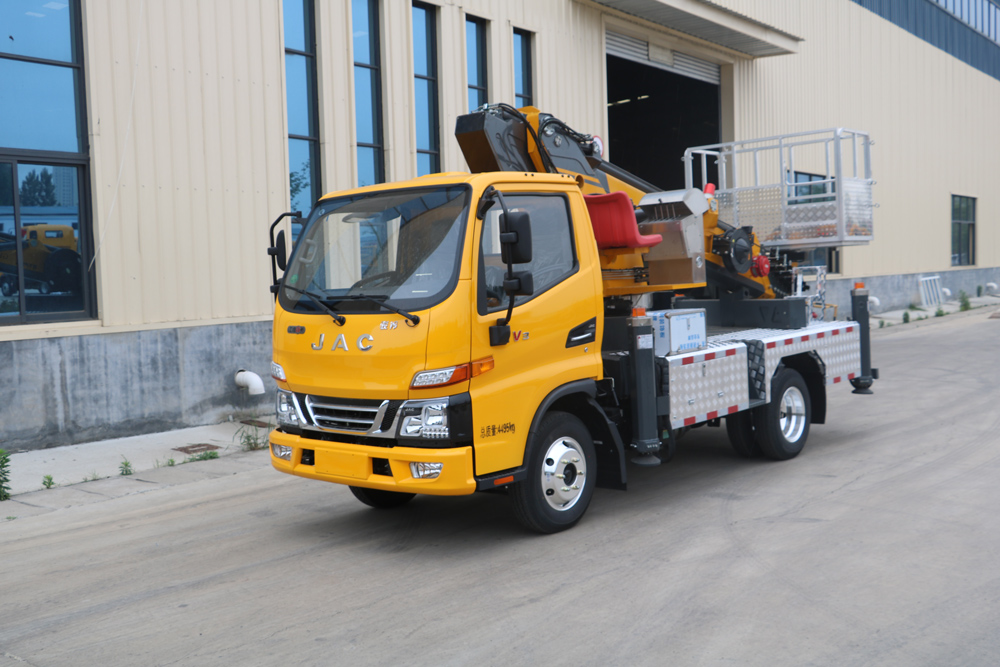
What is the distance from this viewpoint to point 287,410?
6.37m

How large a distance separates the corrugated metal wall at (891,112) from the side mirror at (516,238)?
17.2m

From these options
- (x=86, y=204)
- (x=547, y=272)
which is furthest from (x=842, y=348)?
(x=86, y=204)

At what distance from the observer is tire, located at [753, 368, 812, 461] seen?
8.36 metres

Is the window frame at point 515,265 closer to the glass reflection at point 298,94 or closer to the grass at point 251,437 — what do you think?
the grass at point 251,437

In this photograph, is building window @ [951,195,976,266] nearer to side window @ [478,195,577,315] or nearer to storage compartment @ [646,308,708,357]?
storage compartment @ [646,308,708,357]

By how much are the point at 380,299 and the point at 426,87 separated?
367 inches

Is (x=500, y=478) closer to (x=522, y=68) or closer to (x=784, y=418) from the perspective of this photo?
(x=784, y=418)

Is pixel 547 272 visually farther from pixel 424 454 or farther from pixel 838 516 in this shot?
pixel 838 516

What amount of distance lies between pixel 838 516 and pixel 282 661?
4.11 meters

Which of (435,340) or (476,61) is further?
(476,61)

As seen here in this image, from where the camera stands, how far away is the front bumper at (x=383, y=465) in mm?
5578

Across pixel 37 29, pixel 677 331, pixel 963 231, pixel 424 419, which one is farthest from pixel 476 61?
pixel 963 231

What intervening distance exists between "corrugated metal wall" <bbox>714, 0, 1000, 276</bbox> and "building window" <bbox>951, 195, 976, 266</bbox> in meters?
0.42

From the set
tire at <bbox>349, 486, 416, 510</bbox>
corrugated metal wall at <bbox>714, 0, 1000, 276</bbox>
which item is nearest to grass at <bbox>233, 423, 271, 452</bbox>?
tire at <bbox>349, 486, 416, 510</bbox>
